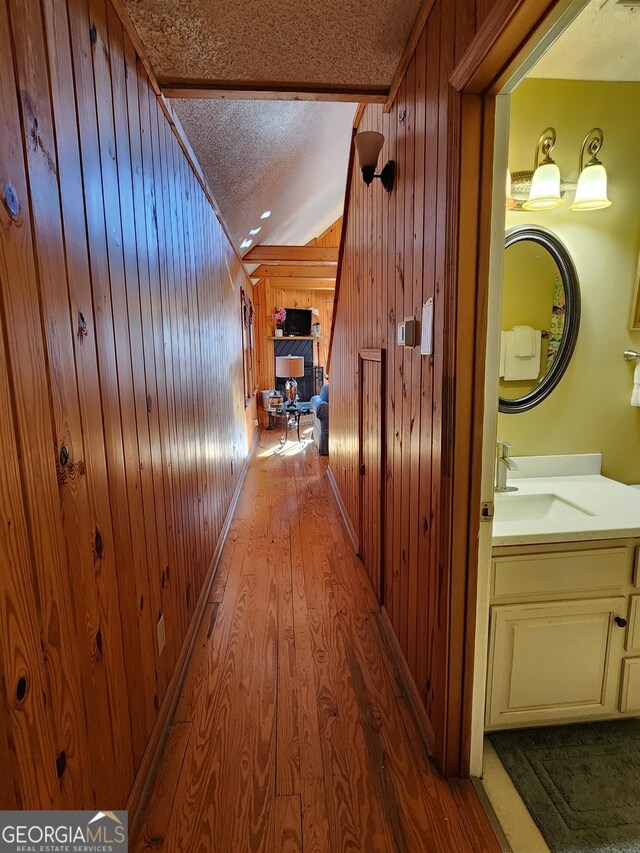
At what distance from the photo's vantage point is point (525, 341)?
1.83 metres

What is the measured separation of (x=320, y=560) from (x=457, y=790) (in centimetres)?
157

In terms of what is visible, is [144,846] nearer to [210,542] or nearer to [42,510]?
[42,510]

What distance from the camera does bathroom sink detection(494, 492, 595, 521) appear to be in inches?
65.9

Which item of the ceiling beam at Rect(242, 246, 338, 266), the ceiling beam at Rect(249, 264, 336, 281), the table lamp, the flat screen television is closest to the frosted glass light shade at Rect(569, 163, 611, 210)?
the ceiling beam at Rect(242, 246, 338, 266)

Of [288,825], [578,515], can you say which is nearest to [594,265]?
[578,515]

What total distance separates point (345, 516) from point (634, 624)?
2.10 metres

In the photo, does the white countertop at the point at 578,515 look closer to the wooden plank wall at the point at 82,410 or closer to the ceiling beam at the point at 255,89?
the wooden plank wall at the point at 82,410

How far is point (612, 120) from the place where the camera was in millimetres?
1681

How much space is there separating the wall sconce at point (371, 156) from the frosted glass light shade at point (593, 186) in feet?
2.34

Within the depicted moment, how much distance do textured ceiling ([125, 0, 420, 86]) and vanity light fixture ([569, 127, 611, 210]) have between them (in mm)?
804

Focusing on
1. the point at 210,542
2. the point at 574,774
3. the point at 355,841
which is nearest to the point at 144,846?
the point at 355,841

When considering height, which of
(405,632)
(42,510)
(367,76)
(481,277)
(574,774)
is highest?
(367,76)

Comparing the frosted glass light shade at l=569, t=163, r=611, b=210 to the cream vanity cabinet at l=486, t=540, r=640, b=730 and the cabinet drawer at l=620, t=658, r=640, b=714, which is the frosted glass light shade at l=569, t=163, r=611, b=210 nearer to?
the cream vanity cabinet at l=486, t=540, r=640, b=730

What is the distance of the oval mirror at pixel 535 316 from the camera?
1.77 meters
